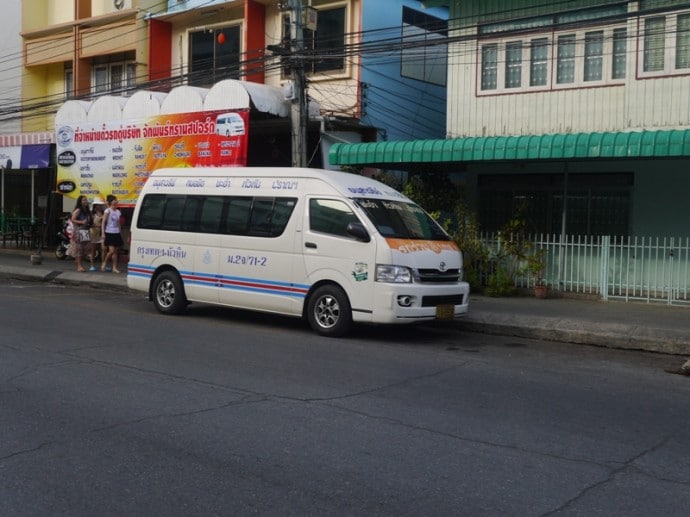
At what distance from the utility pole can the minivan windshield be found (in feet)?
14.2

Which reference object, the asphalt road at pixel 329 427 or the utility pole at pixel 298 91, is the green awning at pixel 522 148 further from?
the asphalt road at pixel 329 427

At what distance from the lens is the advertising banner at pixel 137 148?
18.0m

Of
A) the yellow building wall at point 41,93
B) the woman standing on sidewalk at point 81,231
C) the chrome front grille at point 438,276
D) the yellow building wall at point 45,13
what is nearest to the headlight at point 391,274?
the chrome front grille at point 438,276

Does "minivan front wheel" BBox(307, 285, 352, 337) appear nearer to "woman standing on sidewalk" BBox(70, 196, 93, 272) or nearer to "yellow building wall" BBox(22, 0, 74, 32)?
"woman standing on sidewalk" BBox(70, 196, 93, 272)

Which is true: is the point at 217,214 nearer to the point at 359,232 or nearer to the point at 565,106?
the point at 359,232

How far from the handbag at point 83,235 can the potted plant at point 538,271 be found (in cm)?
1062

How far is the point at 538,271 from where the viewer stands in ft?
49.5

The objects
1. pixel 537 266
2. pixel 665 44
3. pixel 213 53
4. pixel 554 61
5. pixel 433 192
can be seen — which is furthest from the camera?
pixel 213 53

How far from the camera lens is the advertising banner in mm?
17953

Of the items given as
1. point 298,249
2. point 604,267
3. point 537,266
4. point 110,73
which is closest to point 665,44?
point 604,267

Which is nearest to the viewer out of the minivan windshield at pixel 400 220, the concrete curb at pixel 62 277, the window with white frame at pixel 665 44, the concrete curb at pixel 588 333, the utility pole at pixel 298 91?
the concrete curb at pixel 588 333

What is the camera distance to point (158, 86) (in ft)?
75.4

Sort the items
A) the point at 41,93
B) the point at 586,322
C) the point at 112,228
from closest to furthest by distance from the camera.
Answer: the point at 586,322, the point at 112,228, the point at 41,93

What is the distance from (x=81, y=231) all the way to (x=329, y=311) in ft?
32.9
